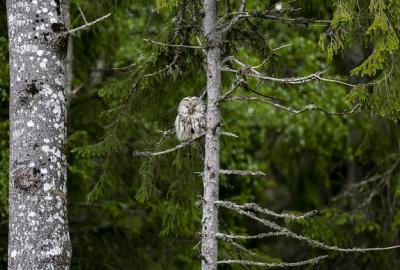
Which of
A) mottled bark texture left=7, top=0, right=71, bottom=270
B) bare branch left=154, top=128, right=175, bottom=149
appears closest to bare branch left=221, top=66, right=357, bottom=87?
bare branch left=154, top=128, right=175, bottom=149

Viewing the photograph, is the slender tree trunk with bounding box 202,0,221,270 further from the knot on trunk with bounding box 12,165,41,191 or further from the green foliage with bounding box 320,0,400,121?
the knot on trunk with bounding box 12,165,41,191

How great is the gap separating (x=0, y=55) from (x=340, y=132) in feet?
23.3

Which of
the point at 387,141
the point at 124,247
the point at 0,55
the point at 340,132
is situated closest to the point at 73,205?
the point at 124,247

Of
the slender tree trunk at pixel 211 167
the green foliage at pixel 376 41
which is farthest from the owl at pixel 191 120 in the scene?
the green foliage at pixel 376 41

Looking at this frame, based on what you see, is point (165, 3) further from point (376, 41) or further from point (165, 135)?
point (376, 41)

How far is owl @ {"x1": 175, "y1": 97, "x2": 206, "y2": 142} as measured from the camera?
615 cm

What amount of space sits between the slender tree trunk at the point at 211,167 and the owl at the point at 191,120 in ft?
1.72

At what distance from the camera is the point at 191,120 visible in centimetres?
616

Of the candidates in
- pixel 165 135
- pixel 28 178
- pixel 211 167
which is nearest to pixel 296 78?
pixel 211 167

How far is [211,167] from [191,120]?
75 cm

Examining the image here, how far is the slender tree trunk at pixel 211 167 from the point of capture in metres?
5.48

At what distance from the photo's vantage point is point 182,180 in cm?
712

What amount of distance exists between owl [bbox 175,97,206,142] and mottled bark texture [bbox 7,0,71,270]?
3.29 ft

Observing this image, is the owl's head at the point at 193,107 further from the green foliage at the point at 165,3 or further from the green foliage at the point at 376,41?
the green foliage at the point at 376,41
